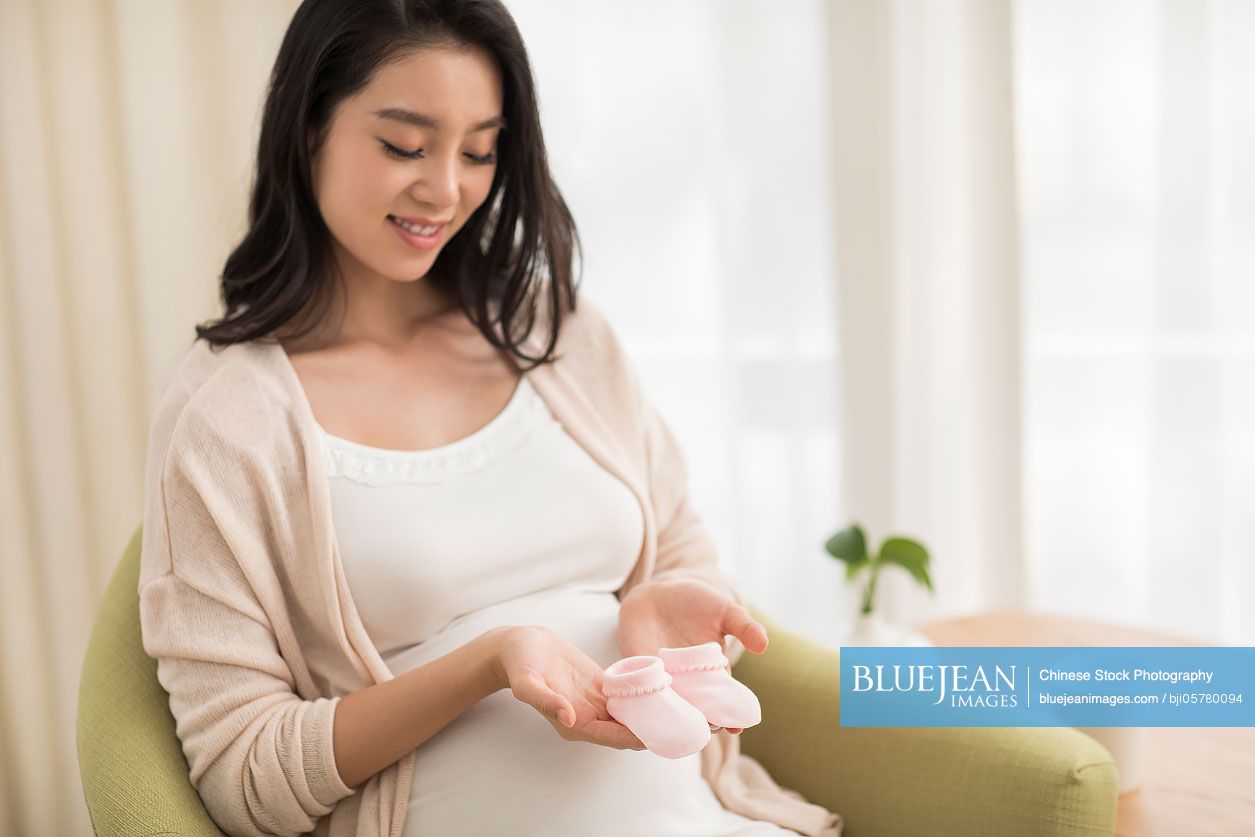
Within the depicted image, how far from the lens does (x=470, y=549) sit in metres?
1.25

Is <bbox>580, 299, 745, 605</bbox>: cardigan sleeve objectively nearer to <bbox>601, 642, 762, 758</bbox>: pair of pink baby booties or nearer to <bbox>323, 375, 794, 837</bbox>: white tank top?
<bbox>323, 375, 794, 837</bbox>: white tank top

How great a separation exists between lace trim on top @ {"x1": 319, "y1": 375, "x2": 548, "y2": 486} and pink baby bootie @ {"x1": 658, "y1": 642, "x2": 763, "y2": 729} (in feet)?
1.14

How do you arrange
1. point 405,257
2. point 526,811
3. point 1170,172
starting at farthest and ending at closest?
point 1170,172 < point 405,257 < point 526,811

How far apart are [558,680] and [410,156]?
0.60 meters

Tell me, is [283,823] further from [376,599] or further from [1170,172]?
[1170,172]

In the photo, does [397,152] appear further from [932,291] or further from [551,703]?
[932,291]

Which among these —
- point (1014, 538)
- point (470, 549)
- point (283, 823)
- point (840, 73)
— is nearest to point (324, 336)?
point (470, 549)

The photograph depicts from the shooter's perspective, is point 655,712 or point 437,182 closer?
point 655,712

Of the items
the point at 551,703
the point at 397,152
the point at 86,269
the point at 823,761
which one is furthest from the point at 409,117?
the point at 86,269

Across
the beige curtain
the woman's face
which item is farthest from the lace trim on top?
the beige curtain

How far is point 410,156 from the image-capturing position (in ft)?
4.12

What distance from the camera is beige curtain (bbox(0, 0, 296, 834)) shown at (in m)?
2.00

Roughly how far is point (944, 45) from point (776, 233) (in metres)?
0.55

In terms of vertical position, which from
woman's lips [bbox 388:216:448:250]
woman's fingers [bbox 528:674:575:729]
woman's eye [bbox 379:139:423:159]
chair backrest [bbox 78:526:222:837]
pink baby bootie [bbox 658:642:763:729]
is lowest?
chair backrest [bbox 78:526:222:837]
